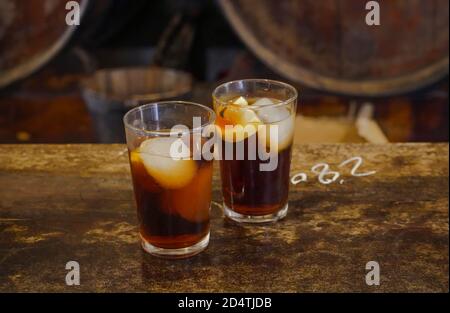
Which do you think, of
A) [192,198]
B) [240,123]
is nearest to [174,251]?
[192,198]

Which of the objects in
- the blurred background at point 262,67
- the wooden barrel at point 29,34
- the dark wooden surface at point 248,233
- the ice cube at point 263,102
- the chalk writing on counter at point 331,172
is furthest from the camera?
the wooden barrel at point 29,34

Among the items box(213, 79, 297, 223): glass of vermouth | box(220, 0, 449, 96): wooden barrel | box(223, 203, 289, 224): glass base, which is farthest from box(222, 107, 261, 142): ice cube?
box(220, 0, 449, 96): wooden barrel

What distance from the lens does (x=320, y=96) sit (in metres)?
2.01

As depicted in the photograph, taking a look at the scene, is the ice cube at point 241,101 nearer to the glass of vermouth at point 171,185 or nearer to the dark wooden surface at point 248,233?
the glass of vermouth at point 171,185

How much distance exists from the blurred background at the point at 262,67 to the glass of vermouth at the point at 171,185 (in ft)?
2.88

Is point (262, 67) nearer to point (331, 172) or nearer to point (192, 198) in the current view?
point (331, 172)

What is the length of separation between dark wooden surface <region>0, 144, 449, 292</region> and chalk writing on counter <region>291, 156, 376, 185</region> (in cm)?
1

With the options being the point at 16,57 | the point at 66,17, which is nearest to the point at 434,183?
the point at 66,17

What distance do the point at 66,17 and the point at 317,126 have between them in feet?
2.78

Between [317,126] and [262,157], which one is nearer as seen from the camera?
[262,157]

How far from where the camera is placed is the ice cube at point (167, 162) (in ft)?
2.80

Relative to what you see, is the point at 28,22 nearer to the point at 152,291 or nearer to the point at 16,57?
the point at 16,57

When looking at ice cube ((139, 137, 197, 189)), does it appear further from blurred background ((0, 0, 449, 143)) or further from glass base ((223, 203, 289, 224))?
blurred background ((0, 0, 449, 143))

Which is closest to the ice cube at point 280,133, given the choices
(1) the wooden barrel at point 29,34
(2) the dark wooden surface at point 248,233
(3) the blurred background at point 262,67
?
(2) the dark wooden surface at point 248,233
